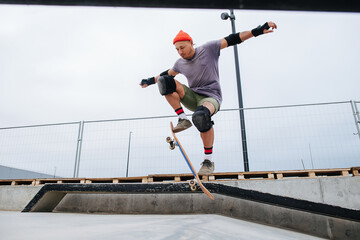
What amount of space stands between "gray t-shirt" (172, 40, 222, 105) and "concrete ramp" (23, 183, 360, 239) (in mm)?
1435

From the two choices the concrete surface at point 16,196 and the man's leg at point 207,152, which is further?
the concrete surface at point 16,196

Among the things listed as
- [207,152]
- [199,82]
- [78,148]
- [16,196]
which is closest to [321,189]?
[207,152]

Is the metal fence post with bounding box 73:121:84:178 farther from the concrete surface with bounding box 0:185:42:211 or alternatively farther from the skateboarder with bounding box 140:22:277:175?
the skateboarder with bounding box 140:22:277:175

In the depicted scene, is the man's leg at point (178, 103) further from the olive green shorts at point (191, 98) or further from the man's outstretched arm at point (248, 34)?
the man's outstretched arm at point (248, 34)

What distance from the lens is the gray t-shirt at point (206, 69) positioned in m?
3.53

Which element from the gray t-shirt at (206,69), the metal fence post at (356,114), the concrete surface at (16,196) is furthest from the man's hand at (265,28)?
the concrete surface at (16,196)

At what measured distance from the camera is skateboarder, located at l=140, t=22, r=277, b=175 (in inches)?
134

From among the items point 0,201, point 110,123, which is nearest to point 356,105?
point 110,123

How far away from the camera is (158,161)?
247 inches

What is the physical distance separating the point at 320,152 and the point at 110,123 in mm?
5854

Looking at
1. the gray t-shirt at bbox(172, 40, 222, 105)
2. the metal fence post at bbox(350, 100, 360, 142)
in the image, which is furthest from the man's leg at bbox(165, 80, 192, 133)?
the metal fence post at bbox(350, 100, 360, 142)

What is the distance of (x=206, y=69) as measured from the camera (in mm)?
3535

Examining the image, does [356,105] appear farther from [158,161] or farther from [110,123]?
[110,123]

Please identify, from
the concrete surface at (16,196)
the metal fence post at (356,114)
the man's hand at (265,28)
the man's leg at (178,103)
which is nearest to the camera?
the man's hand at (265,28)
